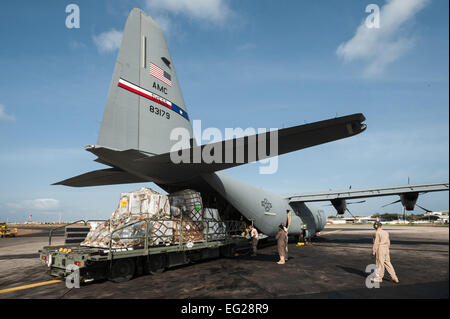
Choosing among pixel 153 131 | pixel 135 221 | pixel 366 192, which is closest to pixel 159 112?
pixel 153 131

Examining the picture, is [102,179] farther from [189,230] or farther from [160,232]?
[189,230]

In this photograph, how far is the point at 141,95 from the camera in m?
8.48

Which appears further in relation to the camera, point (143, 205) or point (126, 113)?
point (143, 205)

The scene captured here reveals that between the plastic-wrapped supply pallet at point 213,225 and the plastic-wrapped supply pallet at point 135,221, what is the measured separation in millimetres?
1882

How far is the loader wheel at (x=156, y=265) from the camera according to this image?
843cm

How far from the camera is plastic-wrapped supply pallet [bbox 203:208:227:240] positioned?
34.7ft

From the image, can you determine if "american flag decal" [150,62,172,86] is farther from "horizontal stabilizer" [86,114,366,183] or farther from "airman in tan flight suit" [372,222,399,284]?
"airman in tan flight suit" [372,222,399,284]

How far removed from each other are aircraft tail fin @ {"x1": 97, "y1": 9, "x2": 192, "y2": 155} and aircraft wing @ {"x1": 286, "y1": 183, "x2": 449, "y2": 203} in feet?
37.9

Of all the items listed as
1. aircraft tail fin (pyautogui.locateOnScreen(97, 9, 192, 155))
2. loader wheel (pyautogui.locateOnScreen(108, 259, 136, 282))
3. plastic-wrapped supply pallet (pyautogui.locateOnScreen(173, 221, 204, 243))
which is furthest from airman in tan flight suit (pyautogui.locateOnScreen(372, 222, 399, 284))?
aircraft tail fin (pyautogui.locateOnScreen(97, 9, 192, 155))

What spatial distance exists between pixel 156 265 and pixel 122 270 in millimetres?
1239

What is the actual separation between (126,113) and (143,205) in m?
3.10
